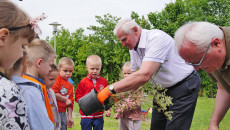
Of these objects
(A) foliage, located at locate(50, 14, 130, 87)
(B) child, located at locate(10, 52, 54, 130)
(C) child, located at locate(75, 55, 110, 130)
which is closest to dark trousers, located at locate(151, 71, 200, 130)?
(B) child, located at locate(10, 52, 54, 130)

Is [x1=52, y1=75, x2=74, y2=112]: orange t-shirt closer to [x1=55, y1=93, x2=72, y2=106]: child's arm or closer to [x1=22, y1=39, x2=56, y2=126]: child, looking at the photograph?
[x1=55, y1=93, x2=72, y2=106]: child's arm

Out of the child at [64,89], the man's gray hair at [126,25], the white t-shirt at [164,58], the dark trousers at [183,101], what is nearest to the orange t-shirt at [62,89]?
the child at [64,89]

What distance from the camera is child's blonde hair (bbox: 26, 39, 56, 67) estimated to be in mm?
2508

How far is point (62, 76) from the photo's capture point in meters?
4.87

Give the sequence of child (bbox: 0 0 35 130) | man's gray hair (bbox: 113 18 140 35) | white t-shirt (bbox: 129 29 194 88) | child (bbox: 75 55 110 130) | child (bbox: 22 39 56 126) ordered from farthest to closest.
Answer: child (bbox: 75 55 110 130), man's gray hair (bbox: 113 18 140 35), white t-shirt (bbox: 129 29 194 88), child (bbox: 22 39 56 126), child (bbox: 0 0 35 130)

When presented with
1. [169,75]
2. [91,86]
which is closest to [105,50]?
[91,86]

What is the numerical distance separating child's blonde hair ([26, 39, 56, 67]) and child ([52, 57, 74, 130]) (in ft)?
6.86

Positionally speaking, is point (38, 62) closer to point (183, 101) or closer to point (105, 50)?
point (183, 101)

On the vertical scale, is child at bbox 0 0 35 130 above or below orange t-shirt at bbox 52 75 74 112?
above

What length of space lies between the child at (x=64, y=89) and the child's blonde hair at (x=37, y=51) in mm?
2092

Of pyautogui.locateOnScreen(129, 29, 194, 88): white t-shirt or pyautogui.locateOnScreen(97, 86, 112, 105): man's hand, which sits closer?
pyautogui.locateOnScreen(97, 86, 112, 105): man's hand

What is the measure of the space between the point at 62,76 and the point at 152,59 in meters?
2.30

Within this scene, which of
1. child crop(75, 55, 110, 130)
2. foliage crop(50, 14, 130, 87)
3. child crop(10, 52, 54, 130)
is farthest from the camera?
foliage crop(50, 14, 130, 87)

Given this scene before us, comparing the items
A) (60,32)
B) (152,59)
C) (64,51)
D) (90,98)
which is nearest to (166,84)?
(152,59)
